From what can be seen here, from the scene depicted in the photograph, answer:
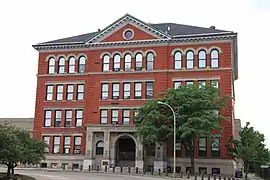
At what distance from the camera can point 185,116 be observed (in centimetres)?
4681

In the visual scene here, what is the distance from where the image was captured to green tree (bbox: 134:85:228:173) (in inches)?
1820

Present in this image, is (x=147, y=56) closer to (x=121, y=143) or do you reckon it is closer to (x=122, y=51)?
(x=122, y=51)

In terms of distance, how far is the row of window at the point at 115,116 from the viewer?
58.4 m

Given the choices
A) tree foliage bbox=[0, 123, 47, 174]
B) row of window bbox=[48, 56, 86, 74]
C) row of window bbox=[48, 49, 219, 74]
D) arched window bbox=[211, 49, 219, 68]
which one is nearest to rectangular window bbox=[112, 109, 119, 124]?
row of window bbox=[48, 49, 219, 74]

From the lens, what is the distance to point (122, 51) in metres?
60.3

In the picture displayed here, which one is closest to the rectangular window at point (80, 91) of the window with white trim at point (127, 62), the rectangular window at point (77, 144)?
the rectangular window at point (77, 144)

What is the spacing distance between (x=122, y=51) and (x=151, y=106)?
46.2ft

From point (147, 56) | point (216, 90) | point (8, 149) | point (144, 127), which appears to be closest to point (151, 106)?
point (144, 127)

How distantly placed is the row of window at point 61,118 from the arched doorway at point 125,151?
21.3ft

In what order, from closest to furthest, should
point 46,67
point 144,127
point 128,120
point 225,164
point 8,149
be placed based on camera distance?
point 8,149, point 144,127, point 225,164, point 128,120, point 46,67

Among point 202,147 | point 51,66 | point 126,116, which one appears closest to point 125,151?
point 126,116

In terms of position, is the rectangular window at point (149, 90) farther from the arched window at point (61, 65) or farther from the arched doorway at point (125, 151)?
the arched window at point (61, 65)

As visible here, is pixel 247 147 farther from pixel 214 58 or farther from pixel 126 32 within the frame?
pixel 126 32

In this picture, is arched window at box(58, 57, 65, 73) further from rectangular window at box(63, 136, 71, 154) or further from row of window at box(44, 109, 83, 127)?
rectangular window at box(63, 136, 71, 154)
